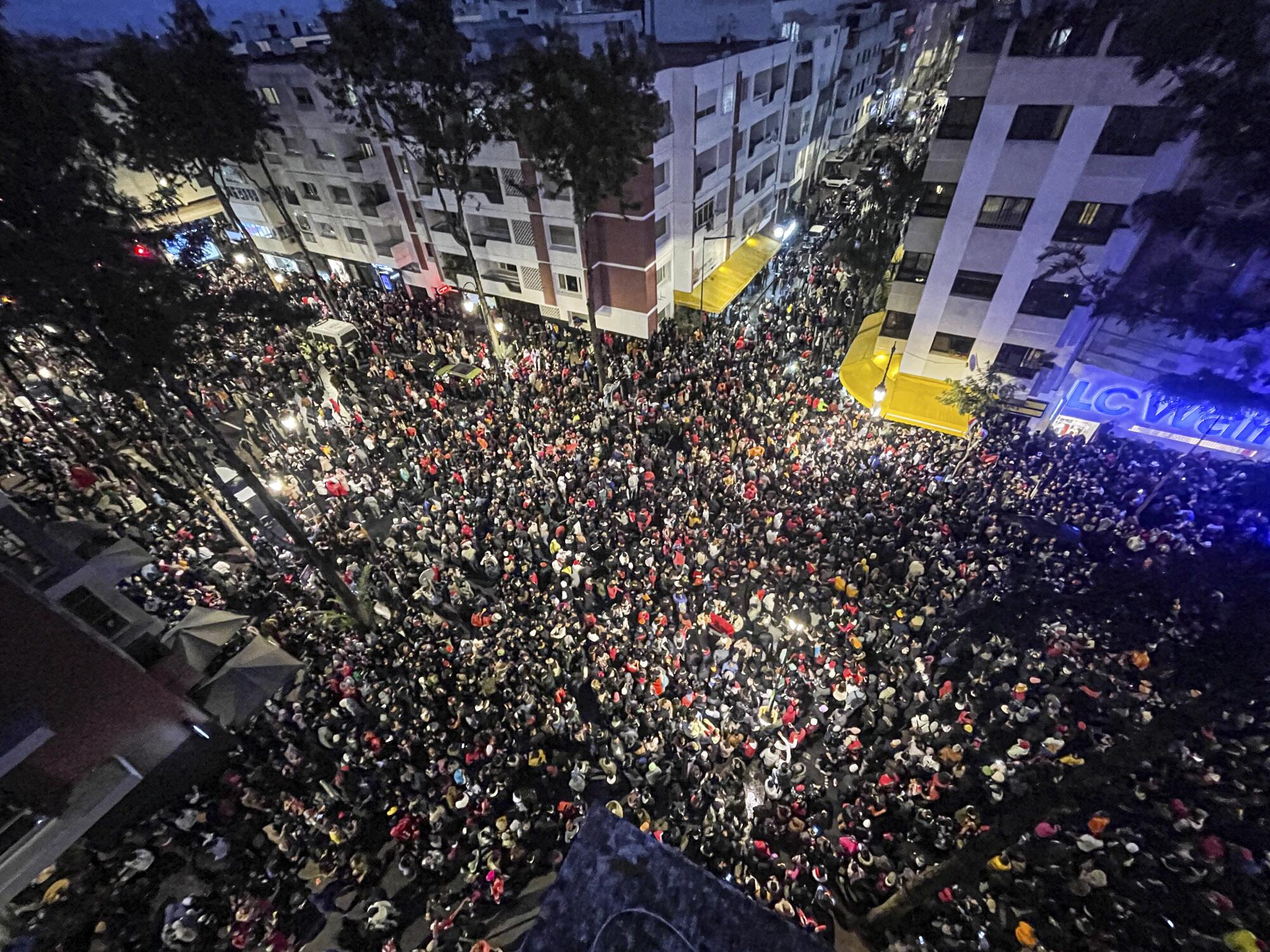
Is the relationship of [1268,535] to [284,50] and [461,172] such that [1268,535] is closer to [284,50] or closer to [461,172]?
[461,172]

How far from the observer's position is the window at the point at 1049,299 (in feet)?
44.0

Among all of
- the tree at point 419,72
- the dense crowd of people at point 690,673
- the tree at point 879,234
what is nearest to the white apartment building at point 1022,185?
the dense crowd of people at point 690,673

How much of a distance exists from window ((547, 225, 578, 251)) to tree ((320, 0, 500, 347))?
12.4 feet

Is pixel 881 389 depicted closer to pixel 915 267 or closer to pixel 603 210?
pixel 915 267

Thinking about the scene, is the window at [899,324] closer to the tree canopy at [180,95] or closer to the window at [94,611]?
the window at [94,611]

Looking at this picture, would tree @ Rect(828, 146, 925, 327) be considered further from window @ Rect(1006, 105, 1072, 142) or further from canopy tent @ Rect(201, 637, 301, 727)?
canopy tent @ Rect(201, 637, 301, 727)

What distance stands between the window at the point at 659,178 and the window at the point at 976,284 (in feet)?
33.3

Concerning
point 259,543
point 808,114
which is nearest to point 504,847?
point 259,543

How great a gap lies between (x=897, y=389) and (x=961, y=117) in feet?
23.4

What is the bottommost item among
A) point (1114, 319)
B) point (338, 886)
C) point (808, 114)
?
point (338, 886)

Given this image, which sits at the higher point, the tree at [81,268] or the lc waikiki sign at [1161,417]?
the tree at [81,268]

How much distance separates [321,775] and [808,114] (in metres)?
35.0

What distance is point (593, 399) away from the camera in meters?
17.7

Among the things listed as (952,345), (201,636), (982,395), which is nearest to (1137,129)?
(952,345)
